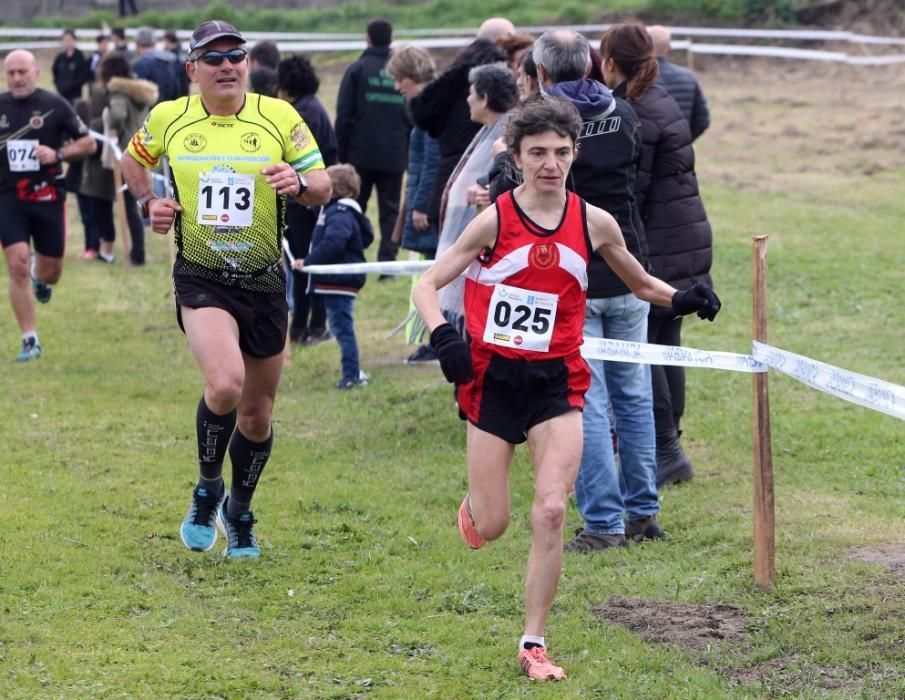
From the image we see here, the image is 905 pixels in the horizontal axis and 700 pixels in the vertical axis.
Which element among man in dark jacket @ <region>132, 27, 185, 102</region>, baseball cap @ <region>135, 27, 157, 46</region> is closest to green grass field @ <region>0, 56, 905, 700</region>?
man in dark jacket @ <region>132, 27, 185, 102</region>

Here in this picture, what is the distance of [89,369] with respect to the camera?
11797mm

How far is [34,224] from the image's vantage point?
11.5 metres

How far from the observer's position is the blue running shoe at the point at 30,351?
12.0m

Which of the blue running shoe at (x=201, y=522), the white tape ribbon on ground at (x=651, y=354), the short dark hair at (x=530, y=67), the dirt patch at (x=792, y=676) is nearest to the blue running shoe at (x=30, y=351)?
the blue running shoe at (x=201, y=522)

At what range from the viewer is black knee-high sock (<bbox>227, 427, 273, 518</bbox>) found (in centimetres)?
686

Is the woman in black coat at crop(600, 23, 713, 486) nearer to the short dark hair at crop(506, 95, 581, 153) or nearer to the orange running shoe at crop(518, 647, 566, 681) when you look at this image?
the short dark hair at crop(506, 95, 581, 153)

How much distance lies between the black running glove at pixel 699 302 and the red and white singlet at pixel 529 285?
393mm

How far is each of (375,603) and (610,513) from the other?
130 centimetres

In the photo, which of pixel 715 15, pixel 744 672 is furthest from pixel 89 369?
pixel 715 15

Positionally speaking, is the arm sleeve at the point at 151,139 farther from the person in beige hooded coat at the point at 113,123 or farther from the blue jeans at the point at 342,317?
the person in beige hooded coat at the point at 113,123

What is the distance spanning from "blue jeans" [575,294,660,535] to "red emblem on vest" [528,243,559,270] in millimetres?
1361

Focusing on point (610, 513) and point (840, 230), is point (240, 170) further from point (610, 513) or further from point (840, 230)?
point (840, 230)

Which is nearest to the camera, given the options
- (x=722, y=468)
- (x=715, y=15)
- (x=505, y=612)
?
(x=505, y=612)

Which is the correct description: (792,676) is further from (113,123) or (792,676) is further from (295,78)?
(113,123)
